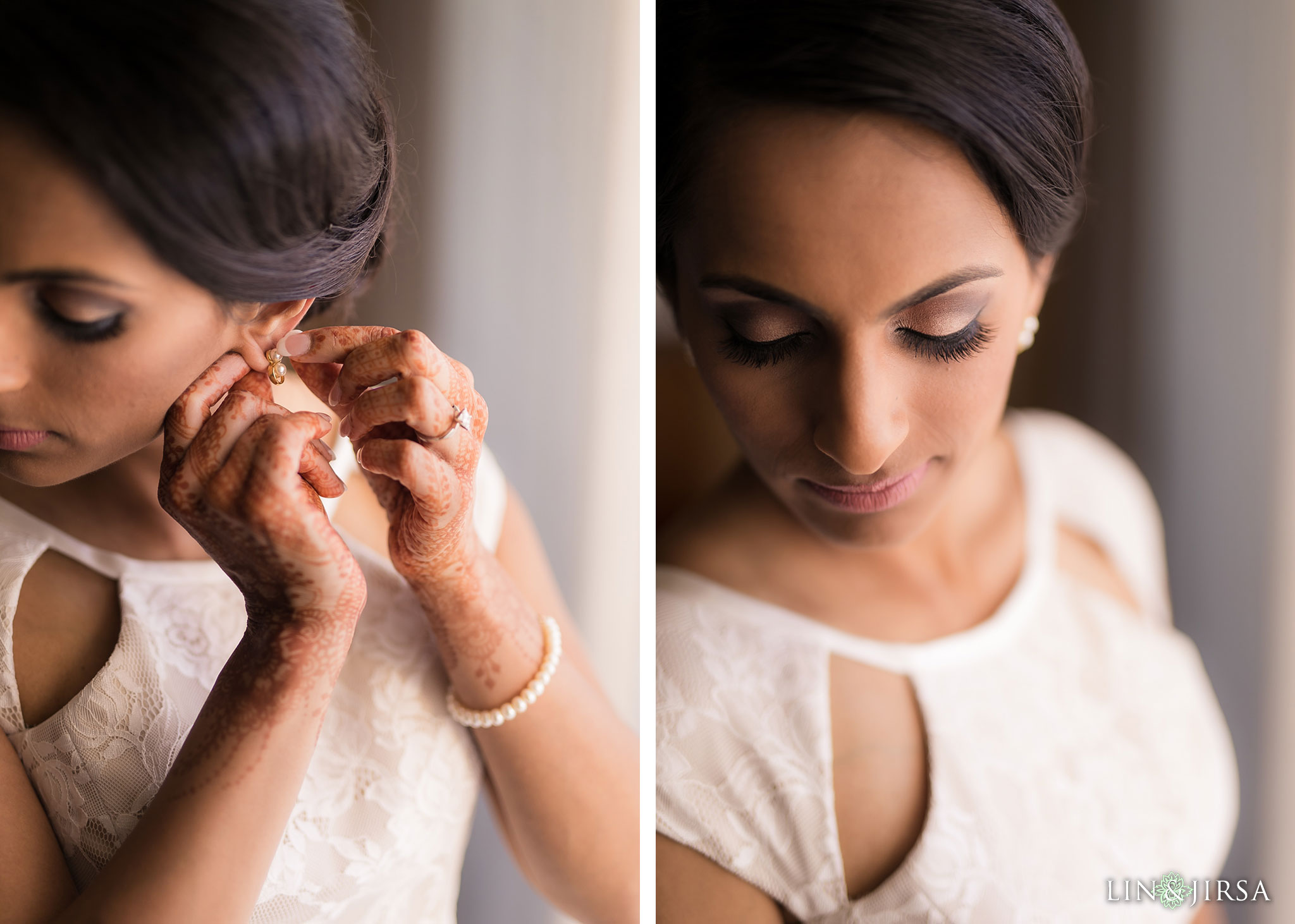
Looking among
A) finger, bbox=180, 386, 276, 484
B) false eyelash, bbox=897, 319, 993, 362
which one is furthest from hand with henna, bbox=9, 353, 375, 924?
false eyelash, bbox=897, 319, 993, 362

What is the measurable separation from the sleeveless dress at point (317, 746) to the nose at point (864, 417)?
313 millimetres

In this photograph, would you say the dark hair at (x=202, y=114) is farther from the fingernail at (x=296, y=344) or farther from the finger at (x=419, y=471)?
the finger at (x=419, y=471)

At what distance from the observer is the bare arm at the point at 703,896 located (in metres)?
0.88

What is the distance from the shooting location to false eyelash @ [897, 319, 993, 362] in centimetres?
81

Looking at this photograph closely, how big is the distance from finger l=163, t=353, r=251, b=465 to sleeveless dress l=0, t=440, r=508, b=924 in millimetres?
144

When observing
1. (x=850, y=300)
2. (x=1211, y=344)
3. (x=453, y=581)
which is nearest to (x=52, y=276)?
(x=453, y=581)

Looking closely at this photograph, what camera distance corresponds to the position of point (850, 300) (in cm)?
78

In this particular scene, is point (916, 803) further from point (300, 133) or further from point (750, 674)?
point (300, 133)

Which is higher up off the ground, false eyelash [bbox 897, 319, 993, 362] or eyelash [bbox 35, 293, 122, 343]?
eyelash [bbox 35, 293, 122, 343]

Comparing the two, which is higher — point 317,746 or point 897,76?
point 897,76

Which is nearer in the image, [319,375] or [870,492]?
[319,375]

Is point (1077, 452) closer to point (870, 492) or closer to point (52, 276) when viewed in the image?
point (870, 492)

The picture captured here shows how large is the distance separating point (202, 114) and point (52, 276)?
15 centimetres

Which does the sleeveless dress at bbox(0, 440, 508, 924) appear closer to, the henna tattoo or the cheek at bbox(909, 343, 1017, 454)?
the henna tattoo
